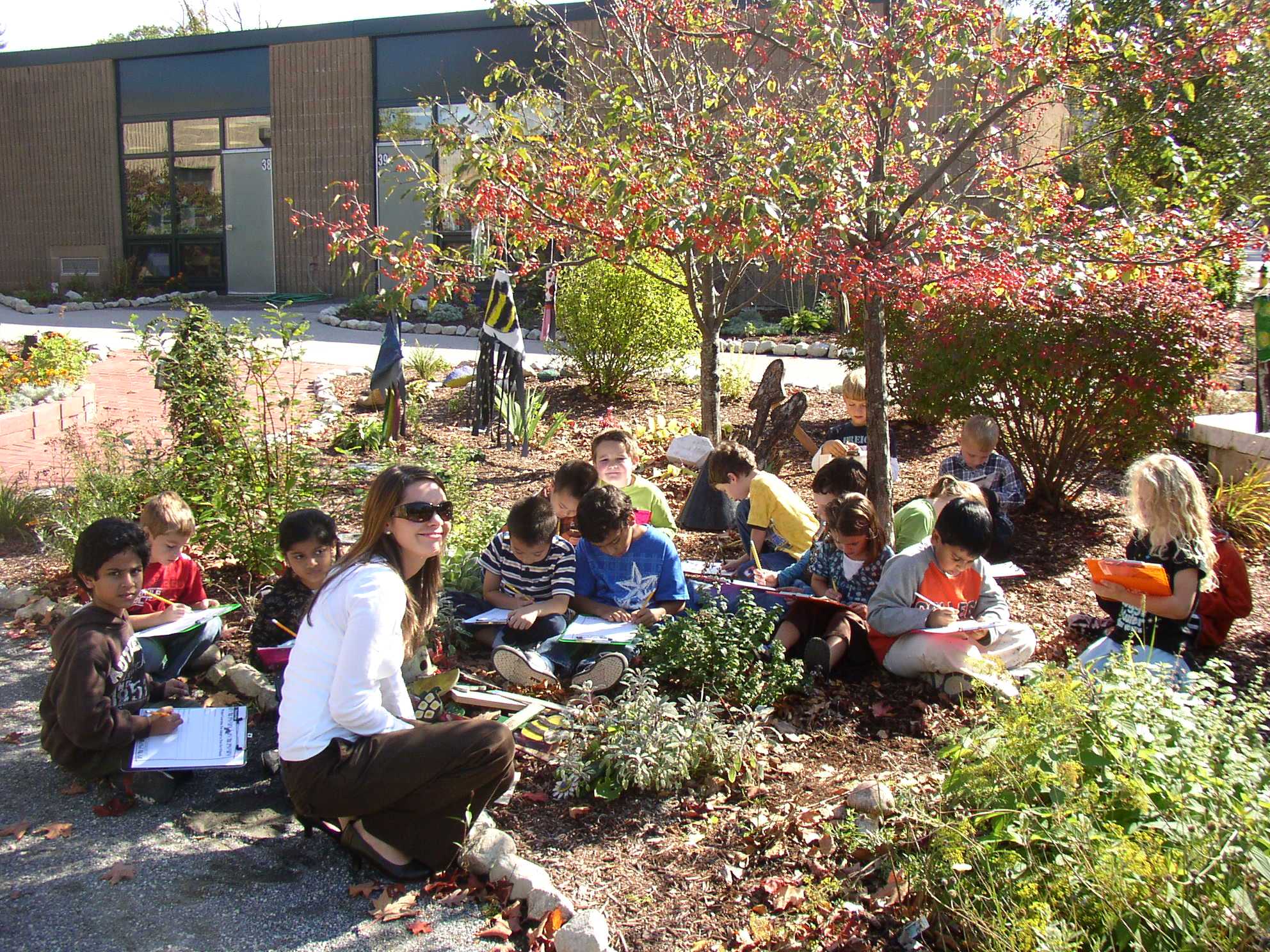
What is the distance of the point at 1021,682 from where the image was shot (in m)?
4.46

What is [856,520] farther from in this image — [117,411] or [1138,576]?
[117,411]

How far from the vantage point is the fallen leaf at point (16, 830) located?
142 inches

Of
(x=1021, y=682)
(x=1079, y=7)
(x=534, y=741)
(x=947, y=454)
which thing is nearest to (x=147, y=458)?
(x=534, y=741)

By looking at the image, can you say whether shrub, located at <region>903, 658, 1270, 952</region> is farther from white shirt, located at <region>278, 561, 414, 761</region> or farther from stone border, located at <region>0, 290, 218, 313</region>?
stone border, located at <region>0, 290, 218, 313</region>

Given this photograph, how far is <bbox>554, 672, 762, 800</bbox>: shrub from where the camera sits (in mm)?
3672

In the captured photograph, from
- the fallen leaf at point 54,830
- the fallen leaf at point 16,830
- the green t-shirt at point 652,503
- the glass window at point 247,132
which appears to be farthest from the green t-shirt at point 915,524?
the glass window at point 247,132

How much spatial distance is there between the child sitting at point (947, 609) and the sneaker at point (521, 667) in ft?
4.62

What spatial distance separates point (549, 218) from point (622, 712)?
4117mm

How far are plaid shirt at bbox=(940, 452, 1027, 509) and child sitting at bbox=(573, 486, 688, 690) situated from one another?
2.21 m

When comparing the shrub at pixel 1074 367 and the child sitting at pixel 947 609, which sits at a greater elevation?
the shrub at pixel 1074 367

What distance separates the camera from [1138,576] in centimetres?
433

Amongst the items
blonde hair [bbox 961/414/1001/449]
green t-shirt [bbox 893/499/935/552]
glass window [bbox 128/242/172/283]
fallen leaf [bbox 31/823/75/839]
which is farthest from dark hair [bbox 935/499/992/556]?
glass window [bbox 128/242/172/283]

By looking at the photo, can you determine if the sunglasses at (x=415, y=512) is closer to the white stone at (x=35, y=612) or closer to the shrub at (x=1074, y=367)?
the white stone at (x=35, y=612)

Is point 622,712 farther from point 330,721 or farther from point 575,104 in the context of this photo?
point 575,104
